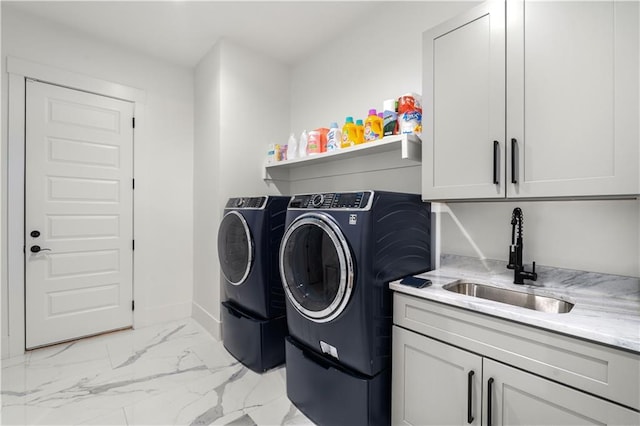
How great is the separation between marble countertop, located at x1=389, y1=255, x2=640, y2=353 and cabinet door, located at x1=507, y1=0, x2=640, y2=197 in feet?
1.49

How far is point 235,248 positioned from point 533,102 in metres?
2.07

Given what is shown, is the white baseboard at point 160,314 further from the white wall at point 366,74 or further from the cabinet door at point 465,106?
the cabinet door at point 465,106

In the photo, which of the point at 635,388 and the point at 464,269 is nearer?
the point at 635,388

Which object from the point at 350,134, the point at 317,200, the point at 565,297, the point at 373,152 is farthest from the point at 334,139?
the point at 565,297

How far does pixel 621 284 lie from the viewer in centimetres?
129

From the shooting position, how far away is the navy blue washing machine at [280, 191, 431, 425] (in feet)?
4.67

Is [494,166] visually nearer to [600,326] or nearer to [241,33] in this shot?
[600,326]

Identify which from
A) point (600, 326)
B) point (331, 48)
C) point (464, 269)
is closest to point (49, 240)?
point (331, 48)

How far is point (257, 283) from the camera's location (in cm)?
216

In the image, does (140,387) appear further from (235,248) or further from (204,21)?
(204,21)

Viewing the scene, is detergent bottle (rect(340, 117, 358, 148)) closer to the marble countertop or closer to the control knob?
the control knob

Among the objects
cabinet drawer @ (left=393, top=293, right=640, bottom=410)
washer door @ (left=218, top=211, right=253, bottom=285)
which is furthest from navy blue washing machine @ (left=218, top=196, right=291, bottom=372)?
cabinet drawer @ (left=393, top=293, right=640, bottom=410)

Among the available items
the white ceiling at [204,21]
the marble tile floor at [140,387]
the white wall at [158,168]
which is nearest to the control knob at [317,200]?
the marble tile floor at [140,387]

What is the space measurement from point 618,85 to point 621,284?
0.83 meters
